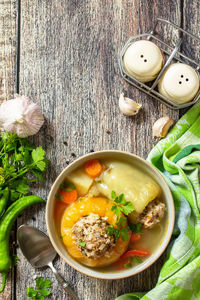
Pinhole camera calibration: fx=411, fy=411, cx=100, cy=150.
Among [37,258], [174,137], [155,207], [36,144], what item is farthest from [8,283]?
[174,137]

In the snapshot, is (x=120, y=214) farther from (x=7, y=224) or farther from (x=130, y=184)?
(x=7, y=224)

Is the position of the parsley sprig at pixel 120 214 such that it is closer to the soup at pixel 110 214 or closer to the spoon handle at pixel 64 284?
the soup at pixel 110 214

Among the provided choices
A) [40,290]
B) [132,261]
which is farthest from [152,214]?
[40,290]

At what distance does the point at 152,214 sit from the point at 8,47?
1.12 meters

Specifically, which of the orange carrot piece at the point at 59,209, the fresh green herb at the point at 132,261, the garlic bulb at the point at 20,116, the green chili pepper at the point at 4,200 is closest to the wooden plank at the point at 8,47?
the garlic bulb at the point at 20,116

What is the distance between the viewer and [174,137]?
6.72ft

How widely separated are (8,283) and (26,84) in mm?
1015

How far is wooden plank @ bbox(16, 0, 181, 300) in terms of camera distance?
2088 millimetres

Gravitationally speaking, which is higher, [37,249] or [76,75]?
[76,75]

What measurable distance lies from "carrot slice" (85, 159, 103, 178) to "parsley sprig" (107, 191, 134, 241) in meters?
0.13

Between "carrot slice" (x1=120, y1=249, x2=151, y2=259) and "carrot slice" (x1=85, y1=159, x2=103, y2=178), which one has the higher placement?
"carrot slice" (x1=85, y1=159, x2=103, y2=178)

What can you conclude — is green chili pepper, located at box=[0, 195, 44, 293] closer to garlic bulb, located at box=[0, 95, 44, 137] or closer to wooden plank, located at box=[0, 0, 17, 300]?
garlic bulb, located at box=[0, 95, 44, 137]

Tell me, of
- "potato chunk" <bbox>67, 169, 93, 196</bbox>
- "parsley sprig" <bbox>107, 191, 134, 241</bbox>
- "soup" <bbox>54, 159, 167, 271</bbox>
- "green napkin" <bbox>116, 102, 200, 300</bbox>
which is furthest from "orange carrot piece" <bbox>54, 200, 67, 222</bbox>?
"green napkin" <bbox>116, 102, 200, 300</bbox>

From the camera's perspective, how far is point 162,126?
203 cm
